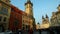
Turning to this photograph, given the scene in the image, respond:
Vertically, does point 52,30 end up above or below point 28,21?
below

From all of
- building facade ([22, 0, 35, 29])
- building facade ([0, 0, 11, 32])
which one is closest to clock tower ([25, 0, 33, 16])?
building facade ([22, 0, 35, 29])

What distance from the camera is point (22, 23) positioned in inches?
1497

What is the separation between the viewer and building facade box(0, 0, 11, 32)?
29759mm

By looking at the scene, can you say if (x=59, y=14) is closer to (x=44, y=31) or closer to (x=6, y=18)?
(x=44, y=31)

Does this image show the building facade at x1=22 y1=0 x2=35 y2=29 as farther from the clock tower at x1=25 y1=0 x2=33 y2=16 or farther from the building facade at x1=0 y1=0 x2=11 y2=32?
the building facade at x1=0 y1=0 x2=11 y2=32

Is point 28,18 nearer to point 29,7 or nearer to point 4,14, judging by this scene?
point 29,7

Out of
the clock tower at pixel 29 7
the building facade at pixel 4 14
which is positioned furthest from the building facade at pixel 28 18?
the building facade at pixel 4 14

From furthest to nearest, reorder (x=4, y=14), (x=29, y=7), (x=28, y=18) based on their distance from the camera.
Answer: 1. (x=29, y=7)
2. (x=28, y=18)
3. (x=4, y=14)

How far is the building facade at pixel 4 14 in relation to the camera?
2976 centimetres

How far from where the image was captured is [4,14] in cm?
3083

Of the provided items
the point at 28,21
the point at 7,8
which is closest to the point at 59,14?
the point at 28,21

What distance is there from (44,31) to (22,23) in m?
14.7

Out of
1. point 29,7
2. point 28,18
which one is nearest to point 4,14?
point 28,18

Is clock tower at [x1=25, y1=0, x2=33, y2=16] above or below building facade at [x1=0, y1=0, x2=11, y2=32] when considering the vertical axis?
above
